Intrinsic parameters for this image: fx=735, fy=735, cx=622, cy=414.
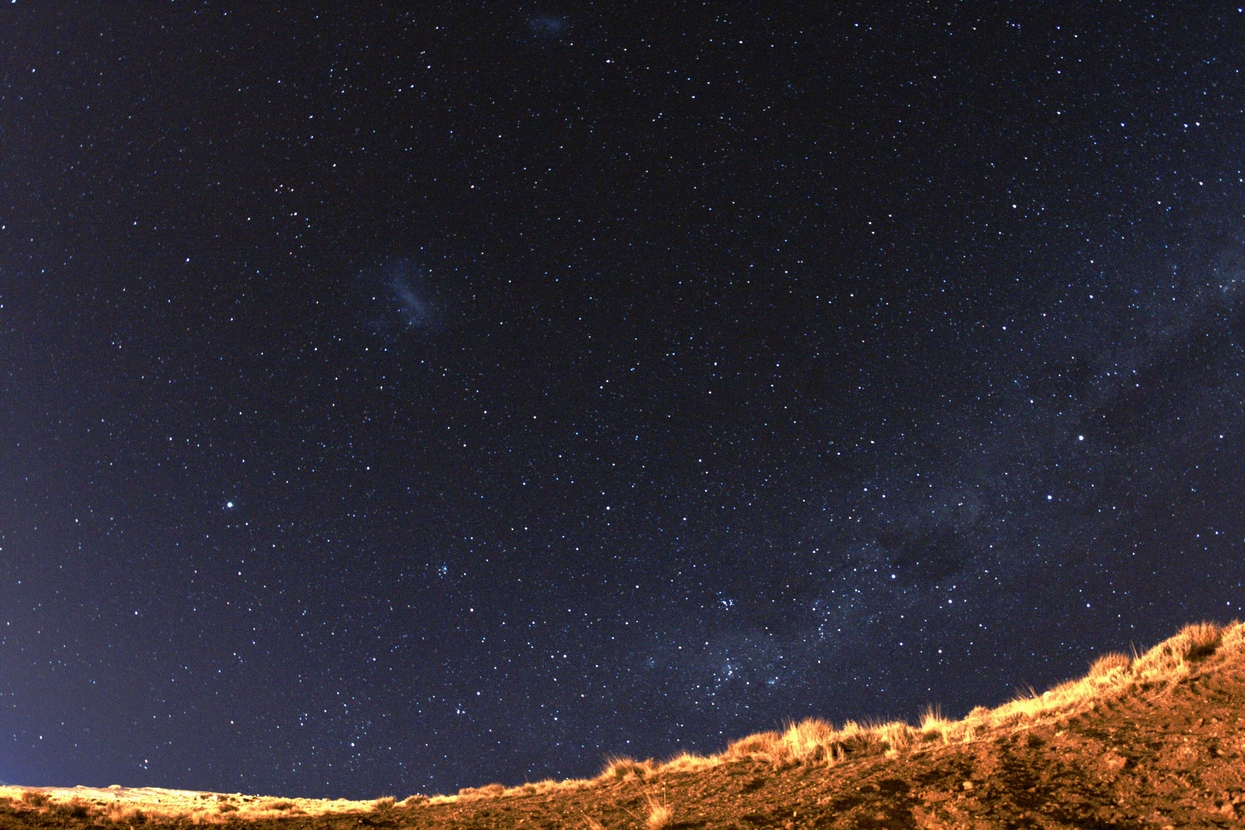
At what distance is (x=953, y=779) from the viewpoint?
24.0ft

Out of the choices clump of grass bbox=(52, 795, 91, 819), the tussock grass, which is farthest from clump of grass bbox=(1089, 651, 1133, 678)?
clump of grass bbox=(52, 795, 91, 819)

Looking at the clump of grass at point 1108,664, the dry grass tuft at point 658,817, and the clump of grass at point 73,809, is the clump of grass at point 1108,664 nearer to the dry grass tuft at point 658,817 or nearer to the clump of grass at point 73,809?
the dry grass tuft at point 658,817

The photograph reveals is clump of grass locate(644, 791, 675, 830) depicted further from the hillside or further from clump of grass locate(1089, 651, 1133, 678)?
clump of grass locate(1089, 651, 1133, 678)

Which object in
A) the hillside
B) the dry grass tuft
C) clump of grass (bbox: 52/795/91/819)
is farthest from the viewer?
clump of grass (bbox: 52/795/91/819)

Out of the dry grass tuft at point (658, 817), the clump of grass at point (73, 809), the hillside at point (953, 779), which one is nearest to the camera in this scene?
the hillside at point (953, 779)

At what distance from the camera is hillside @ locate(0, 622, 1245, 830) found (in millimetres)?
6250

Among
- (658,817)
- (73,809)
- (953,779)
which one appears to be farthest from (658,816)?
(73,809)

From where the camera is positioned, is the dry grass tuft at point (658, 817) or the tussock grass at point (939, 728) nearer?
the dry grass tuft at point (658, 817)

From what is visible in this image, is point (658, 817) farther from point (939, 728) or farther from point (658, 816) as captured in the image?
point (939, 728)

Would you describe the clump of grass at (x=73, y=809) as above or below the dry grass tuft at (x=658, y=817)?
above

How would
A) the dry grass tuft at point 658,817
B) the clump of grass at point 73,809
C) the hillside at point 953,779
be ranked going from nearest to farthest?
1. the hillside at point 953,779
2. the dry grass tuft at point 658,817
3. the clump of grass at point 73,809

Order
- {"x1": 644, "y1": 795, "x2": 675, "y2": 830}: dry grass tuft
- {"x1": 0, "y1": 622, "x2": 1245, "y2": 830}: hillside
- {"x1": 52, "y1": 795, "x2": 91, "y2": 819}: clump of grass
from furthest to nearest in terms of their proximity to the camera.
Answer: {"x1": 52, "y1": 795, "x2": 91, "y2": 819}: clump of grass
{"x1": 644, "y1": 795, "x2": 675, "y2": 830}: dry grass tuft
{"x1": 0, "y1": 622, "x2": 1245, "y2": 830}: hillside

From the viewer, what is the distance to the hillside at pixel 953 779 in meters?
6.25

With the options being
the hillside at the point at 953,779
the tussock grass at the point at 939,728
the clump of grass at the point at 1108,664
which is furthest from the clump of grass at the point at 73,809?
the clump of grass at the point at 1108,664
